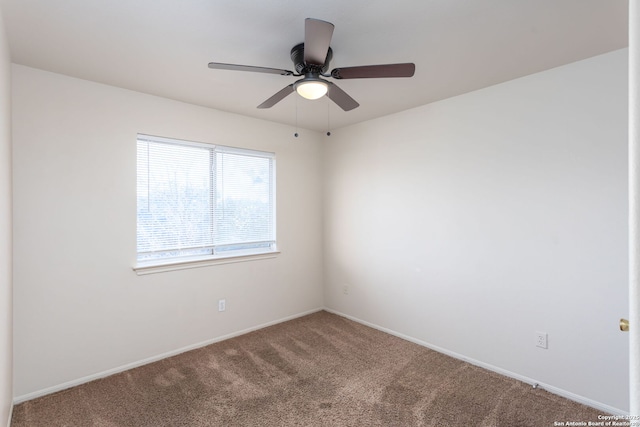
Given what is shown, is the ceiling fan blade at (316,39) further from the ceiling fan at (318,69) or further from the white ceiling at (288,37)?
the white ceiling at (288,37)

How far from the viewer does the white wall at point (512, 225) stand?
89.9 inches

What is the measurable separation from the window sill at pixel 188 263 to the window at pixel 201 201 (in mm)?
37

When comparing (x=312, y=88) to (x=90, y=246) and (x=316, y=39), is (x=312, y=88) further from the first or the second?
(x=90, y=246)

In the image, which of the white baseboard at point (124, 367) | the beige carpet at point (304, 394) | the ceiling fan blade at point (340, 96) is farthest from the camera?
the white baseboard at point (124, 367)

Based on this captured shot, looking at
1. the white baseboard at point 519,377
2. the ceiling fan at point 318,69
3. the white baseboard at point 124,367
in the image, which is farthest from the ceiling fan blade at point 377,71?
the white baseboard at point 124,367

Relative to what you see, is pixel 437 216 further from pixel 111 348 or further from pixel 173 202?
pixel 111 348

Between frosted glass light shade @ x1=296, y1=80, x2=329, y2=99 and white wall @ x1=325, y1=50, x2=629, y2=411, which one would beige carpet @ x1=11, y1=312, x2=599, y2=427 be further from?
frosted glass light shade @ x1=296, y1=80, x2=329, y2=99

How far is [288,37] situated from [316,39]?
533 millimetres

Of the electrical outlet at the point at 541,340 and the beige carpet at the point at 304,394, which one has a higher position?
the electrical outlet at the point at 541,340

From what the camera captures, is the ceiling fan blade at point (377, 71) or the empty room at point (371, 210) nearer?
the ceiling fan blade at point (377, 71)

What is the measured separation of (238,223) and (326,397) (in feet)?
6.69

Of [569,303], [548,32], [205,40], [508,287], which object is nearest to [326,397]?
[508,287]


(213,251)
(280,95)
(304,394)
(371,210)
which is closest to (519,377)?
(304,394)

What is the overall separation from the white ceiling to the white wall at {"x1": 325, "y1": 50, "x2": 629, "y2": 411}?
0.38m
